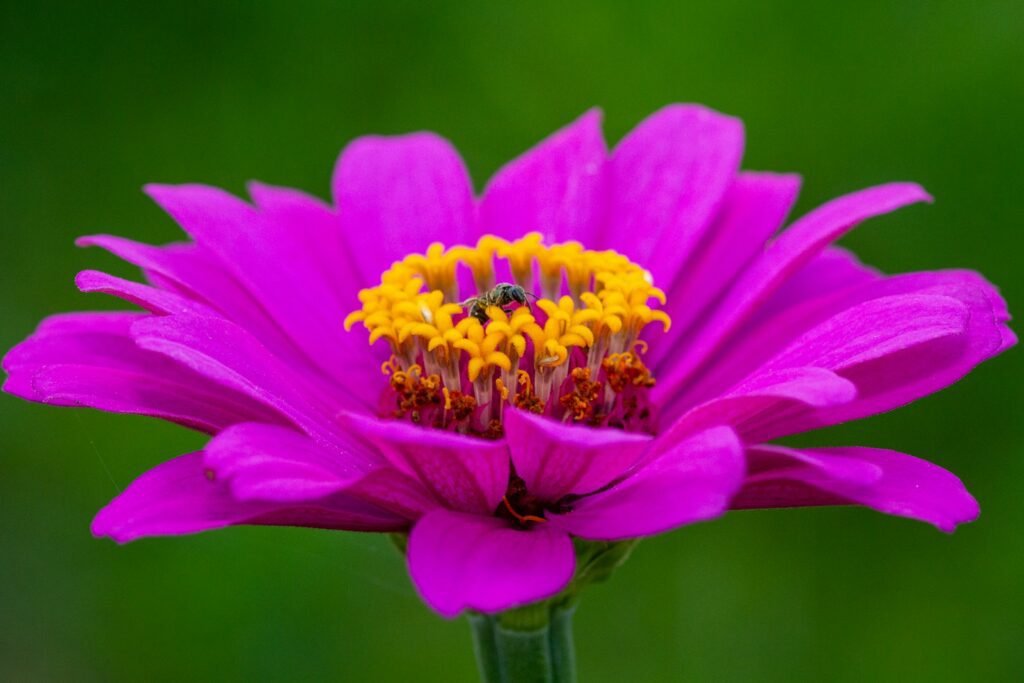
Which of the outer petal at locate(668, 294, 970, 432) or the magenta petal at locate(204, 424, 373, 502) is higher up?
the magenta petal at locate(204, 424, 373, 502)

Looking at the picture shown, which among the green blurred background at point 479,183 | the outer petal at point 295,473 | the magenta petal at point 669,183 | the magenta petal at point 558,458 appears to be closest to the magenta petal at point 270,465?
the outer petal at point 295,473

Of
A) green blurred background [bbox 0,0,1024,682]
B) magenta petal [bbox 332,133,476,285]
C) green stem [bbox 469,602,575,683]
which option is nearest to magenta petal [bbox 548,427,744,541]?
green stem [bbox 469,602,575,683]

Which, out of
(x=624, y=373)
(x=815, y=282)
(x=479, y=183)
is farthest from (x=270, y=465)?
(x=479, y=183)

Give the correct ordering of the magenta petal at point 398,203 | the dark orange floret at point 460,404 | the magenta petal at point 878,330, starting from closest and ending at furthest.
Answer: the magenta petal at point 878,330 → the dark orange floret at point 460,404 → the magenta petal at point 398,203

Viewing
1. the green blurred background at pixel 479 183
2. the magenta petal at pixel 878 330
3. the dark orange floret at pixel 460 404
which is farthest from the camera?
the green blurred background at pixel 479 183

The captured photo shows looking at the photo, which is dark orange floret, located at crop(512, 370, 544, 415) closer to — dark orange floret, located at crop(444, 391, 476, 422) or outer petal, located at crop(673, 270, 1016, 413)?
dark orange floret, located at crop(444, 391, 476, 422)

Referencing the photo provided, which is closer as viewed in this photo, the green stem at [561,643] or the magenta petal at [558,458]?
the magenta petal at [558,458]

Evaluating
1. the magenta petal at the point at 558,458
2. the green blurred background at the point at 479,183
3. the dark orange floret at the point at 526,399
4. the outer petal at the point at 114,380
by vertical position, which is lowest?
the green blurred background at the point at 479,183

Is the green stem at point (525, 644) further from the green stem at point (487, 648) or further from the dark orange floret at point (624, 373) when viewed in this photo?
the dark orange floret at point (624, 373)

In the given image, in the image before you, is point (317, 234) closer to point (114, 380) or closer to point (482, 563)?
point (114, 380)
